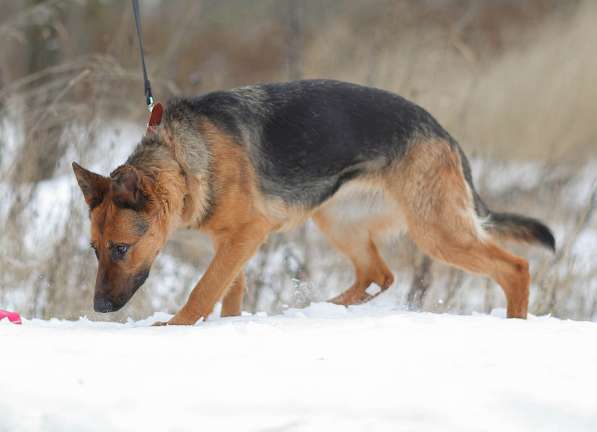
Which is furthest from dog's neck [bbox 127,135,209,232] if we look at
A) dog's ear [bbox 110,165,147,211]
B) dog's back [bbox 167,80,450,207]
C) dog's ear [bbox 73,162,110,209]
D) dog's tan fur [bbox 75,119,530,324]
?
dog's back [bbox 167,80,450,207]

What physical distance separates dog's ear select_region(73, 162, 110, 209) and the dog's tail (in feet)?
7.11

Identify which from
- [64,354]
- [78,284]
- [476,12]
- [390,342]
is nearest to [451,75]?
[476,12]

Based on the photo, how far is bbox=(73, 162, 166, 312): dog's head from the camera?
408 centimetres

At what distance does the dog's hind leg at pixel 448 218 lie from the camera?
4.92 metres

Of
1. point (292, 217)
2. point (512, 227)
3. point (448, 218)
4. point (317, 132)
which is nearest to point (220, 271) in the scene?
point (292, 217)

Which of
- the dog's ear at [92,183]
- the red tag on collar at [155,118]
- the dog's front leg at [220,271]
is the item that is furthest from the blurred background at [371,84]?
the dog's ear at [92,183]

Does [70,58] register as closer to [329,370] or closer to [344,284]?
[344,284]

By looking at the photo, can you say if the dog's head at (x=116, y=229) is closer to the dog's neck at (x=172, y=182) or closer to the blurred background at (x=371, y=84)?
the dog's neck at (x=172, y=182)

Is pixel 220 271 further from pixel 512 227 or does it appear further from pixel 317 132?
pixel 512 227

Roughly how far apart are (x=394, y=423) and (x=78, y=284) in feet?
12.3

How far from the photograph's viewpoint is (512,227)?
5141mm

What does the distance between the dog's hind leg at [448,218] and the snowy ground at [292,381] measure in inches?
57.7

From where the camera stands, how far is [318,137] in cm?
486

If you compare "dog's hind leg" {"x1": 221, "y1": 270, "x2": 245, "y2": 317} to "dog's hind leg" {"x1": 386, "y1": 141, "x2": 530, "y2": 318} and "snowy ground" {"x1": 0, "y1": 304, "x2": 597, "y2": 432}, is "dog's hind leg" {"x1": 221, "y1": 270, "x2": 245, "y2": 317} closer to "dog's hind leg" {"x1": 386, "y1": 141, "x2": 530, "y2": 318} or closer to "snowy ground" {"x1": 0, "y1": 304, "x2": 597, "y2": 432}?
"dog's hind leg" {"x1": 386, "y1": 141, "x2": 530, "y2": 318}
